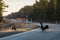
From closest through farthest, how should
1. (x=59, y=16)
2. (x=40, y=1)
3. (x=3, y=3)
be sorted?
1. (x=3, y=3)
2. (x=59, y=16)
3. (x=40, y=1)

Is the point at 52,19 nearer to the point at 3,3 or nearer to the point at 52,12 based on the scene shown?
the point at 52,12

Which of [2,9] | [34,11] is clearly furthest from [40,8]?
[2,9]

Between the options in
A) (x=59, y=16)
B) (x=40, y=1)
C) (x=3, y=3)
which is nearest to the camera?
(x=3, y=3)

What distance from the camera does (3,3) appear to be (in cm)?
4638

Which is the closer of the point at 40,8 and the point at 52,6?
the point at 52,6

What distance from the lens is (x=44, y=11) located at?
272 feet

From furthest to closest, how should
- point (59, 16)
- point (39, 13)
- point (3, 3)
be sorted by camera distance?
point (39, 13), point (59, 16), point (3, 3)

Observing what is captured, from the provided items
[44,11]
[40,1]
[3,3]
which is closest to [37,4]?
[40,1]

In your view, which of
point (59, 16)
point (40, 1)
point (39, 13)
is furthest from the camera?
point (40, 1)

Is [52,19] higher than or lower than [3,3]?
lower

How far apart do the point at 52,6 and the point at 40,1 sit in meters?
10.7

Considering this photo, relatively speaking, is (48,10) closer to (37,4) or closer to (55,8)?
(55,8)

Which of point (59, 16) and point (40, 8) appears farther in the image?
point (40, 8)

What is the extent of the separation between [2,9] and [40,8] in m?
42.0
